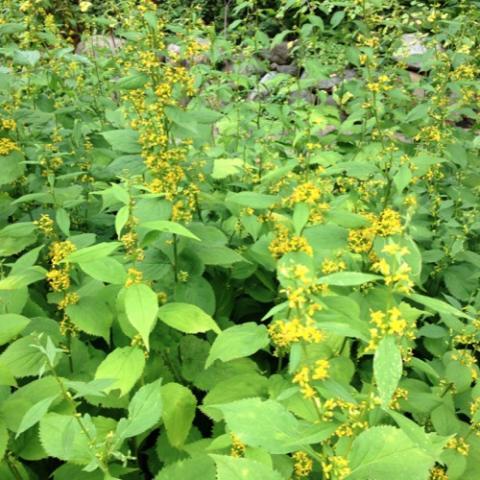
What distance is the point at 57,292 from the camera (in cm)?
257

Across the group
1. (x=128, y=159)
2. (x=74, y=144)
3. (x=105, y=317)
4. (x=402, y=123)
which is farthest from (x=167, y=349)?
(x=402, y=123)

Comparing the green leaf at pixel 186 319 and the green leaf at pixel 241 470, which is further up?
the green leaf at pixel 241 470

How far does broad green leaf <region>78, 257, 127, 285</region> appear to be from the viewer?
6.57 ft

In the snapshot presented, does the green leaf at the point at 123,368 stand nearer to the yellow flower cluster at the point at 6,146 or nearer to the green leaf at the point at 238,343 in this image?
the green leaf at the point at 238,343

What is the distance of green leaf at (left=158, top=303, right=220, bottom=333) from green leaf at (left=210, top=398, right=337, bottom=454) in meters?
0.56

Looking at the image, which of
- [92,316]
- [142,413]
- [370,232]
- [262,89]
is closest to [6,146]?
[92,316]

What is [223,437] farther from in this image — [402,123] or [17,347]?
[402,123]

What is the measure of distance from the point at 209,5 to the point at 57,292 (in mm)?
11568

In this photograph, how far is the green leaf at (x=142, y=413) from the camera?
175 centimetres

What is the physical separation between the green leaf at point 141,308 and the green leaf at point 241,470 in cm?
53

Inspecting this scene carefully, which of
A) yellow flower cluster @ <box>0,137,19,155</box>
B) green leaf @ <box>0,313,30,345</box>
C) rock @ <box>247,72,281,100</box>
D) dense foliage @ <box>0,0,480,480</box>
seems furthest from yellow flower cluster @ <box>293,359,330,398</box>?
rock @ <box>247,72,281,100</box>

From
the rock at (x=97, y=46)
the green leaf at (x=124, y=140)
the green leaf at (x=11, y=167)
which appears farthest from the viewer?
the rock at (x=97, y=46)

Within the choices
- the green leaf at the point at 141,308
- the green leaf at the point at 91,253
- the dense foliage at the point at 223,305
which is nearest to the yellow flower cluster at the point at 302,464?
the dense foliage at the point at 223,305

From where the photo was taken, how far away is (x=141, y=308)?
1.88 m
